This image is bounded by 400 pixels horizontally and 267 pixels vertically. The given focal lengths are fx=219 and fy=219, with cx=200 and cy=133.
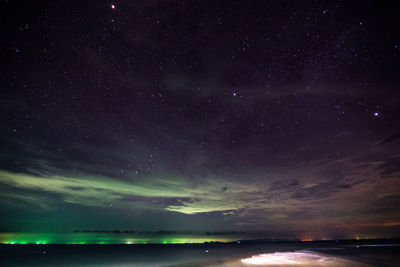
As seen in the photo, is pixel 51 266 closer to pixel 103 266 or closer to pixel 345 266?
pixel 103 266

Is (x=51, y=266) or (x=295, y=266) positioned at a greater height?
(x=295, y=266)

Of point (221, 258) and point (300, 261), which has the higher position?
point (300, 261)

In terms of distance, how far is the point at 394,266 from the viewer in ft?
75.6

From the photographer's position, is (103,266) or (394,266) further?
(103,266)

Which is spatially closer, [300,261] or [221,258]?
[300,261]

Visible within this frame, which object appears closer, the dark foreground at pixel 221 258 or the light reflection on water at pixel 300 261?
the light reflection on water at pixel 300 261

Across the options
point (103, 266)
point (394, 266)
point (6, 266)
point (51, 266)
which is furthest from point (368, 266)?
point (6, 266)

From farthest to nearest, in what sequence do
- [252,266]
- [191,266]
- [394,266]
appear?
[191,266], [252,266], [394,266]

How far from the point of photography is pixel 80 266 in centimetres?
3012

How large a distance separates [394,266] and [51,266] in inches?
1728

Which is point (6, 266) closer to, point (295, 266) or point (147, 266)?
point (147, 266)

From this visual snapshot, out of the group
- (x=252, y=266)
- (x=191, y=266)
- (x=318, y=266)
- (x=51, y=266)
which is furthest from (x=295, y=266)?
(x=51, y=266)

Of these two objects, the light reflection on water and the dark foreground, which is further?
the dark foreground

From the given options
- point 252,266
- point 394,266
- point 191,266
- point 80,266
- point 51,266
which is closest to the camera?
point 394,266
